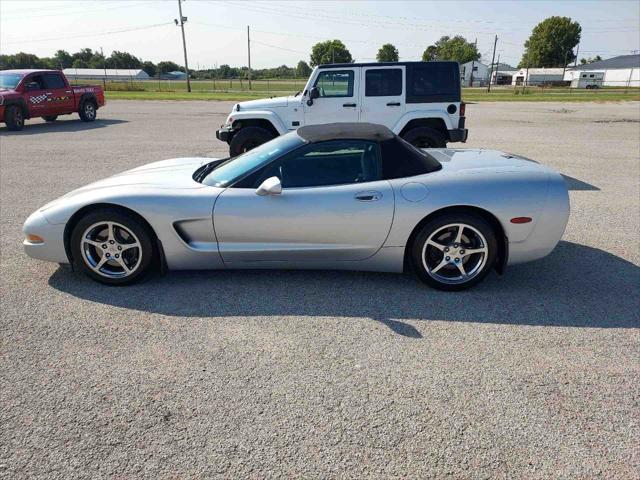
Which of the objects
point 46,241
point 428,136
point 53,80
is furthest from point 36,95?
point 46,241

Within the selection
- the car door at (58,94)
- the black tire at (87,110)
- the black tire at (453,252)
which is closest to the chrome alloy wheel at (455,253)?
the black tire at (453,252)

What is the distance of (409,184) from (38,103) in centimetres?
1627

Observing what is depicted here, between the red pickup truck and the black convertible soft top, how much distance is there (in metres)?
14.6

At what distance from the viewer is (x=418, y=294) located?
12.1 feet

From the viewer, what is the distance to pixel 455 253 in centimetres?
369

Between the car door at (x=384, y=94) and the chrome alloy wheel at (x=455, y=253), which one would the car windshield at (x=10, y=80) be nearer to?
the car door at (x=384, y=94)

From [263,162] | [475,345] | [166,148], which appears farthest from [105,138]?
[475,345]

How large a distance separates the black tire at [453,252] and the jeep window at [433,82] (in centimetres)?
526

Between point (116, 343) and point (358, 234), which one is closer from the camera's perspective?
point (116, 343)

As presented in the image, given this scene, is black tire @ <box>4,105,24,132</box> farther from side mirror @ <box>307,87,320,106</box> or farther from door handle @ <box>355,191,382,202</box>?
door handle @ <box>355,191,382,202</box>

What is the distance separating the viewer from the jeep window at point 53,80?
15782 millimetres

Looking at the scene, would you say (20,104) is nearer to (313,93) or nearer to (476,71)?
(313,93)

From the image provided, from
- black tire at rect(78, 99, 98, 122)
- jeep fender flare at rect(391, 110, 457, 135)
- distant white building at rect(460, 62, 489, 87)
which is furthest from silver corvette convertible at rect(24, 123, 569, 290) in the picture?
distant white building at rect(460, 62, 489, 87)

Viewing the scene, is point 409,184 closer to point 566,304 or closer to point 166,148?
point 566,304
